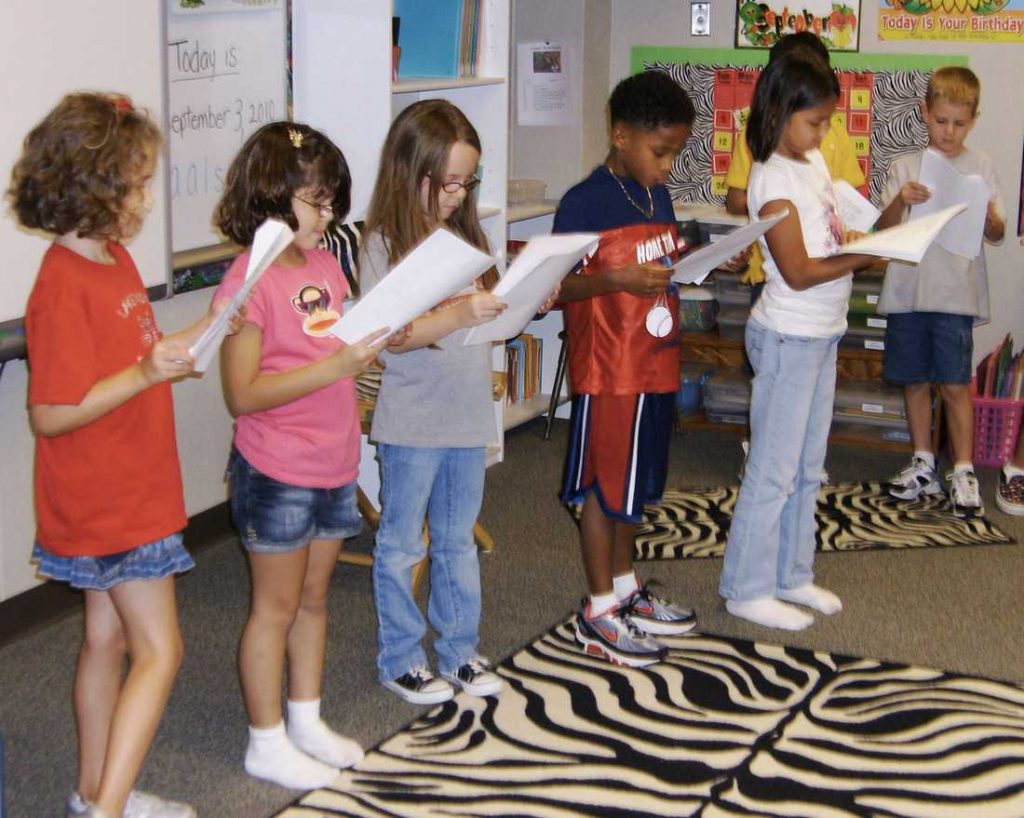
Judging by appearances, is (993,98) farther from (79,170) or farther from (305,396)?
(79,170)

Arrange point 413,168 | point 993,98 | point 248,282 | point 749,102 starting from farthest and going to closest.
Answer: point 749,102 < point 993,98 < point 413,168 < point 248,282

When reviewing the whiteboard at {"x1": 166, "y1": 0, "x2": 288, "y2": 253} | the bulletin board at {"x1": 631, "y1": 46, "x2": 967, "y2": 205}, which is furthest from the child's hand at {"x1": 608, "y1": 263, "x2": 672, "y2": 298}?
the bulletin board at {"x1": 631, "y1": 46, "x2": 967, "y2": 205}

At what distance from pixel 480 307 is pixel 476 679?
87 cm

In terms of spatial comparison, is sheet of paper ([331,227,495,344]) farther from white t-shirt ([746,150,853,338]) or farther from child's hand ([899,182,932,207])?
child's hand ([899,182,932,207])

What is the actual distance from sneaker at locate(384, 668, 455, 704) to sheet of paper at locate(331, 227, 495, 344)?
0.91m

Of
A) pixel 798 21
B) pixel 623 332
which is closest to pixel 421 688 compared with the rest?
pixel 623 332

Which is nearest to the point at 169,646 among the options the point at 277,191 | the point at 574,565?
the point at 277,191

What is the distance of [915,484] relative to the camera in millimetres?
4305

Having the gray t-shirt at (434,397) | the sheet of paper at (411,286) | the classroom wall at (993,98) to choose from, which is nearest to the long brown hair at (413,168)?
the gray t-shirt at (434,397)

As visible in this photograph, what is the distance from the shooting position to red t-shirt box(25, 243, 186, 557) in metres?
1.94

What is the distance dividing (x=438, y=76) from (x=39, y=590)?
1.86 meters

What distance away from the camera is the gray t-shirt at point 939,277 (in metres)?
4.12

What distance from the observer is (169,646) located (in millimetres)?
2146

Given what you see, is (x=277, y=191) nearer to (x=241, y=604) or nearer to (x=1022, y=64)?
(x=241, y=604)
